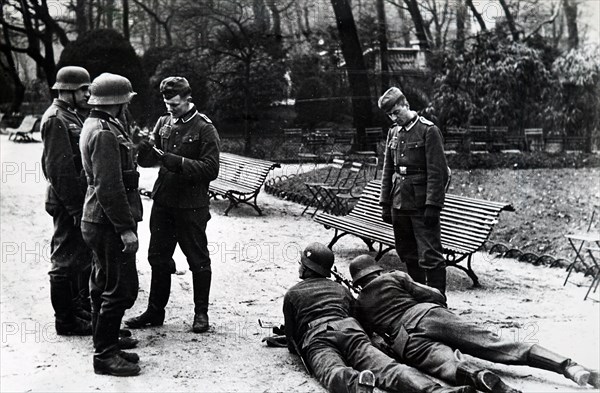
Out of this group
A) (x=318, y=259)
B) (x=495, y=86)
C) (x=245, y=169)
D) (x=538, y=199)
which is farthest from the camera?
(x=495, y=86)

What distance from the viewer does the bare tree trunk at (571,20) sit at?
6.91 meters

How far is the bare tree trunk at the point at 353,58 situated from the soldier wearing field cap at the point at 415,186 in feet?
1.09

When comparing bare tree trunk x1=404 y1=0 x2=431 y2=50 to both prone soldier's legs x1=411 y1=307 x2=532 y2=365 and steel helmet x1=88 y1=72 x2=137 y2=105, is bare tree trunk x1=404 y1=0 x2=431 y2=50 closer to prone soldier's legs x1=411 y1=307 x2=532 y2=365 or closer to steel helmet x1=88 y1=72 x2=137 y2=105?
steel helmet x1=88 y1=72 x2=137 y2=105

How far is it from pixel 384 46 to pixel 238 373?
9.66 ft

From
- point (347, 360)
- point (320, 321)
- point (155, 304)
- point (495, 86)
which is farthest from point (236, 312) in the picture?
point (495, 86)

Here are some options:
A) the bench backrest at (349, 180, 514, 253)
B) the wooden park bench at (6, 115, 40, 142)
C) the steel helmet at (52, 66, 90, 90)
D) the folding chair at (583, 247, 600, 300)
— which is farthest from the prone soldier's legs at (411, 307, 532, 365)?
the wooden park bench at (6, 115, 40, 142)

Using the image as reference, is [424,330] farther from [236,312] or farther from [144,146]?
[144,146]

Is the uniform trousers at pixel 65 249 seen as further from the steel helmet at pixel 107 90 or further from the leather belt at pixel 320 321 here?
the leather belt at pixel 320 321

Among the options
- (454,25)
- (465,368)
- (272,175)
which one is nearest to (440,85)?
(454,25)

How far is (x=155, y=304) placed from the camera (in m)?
5.38

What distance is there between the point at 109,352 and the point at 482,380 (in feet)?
7.32

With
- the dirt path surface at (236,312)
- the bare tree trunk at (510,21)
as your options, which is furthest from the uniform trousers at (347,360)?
the bare tree trunk at (510,21)

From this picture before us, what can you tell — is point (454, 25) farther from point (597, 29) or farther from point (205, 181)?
point (205, 181)

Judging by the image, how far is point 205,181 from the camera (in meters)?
5.26
